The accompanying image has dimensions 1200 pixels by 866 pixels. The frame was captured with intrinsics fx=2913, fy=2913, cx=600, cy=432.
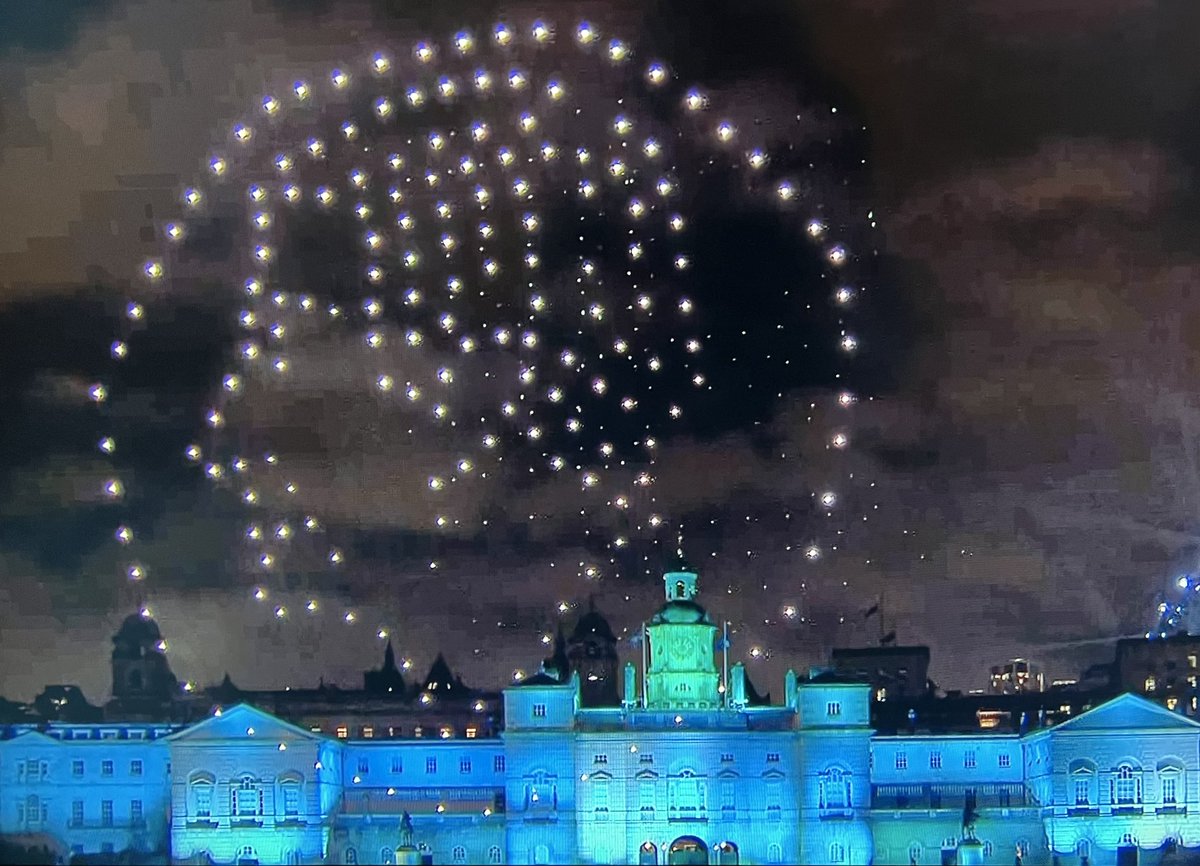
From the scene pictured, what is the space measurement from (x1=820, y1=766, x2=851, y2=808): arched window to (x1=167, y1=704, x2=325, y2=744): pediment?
590cm

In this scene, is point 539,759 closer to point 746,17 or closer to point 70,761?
point 70,761

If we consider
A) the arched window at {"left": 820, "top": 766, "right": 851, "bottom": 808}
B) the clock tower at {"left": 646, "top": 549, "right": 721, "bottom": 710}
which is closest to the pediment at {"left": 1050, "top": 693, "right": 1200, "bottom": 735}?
the arched window at {"left": 820, "top": 766, "right": 851, "bottom": 808}

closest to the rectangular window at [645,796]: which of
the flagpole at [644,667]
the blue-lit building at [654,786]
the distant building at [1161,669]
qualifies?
the blue-lit building at [654,786]

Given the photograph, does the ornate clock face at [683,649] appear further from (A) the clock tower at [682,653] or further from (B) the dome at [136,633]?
(B) the dome at [136,633]

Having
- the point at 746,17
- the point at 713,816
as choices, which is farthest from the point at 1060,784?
the point at 746,17

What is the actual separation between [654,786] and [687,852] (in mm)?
1034

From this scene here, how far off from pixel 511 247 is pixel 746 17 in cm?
356

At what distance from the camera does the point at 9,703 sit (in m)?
32.5

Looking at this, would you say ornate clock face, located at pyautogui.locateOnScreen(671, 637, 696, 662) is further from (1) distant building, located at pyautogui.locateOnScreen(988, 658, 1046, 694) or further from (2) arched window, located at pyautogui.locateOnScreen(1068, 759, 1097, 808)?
(2) arched window, located at pyautogui.locateOnScreen(1068, 759, 1097, 808)

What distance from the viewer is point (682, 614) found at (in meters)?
33.2

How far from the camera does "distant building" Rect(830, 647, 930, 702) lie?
110 feet

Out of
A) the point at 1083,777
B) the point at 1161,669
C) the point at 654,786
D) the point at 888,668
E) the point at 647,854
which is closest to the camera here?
the point at 647,854

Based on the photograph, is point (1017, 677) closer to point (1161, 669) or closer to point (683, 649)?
point (1161, 669)

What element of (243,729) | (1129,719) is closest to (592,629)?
(243,729)
